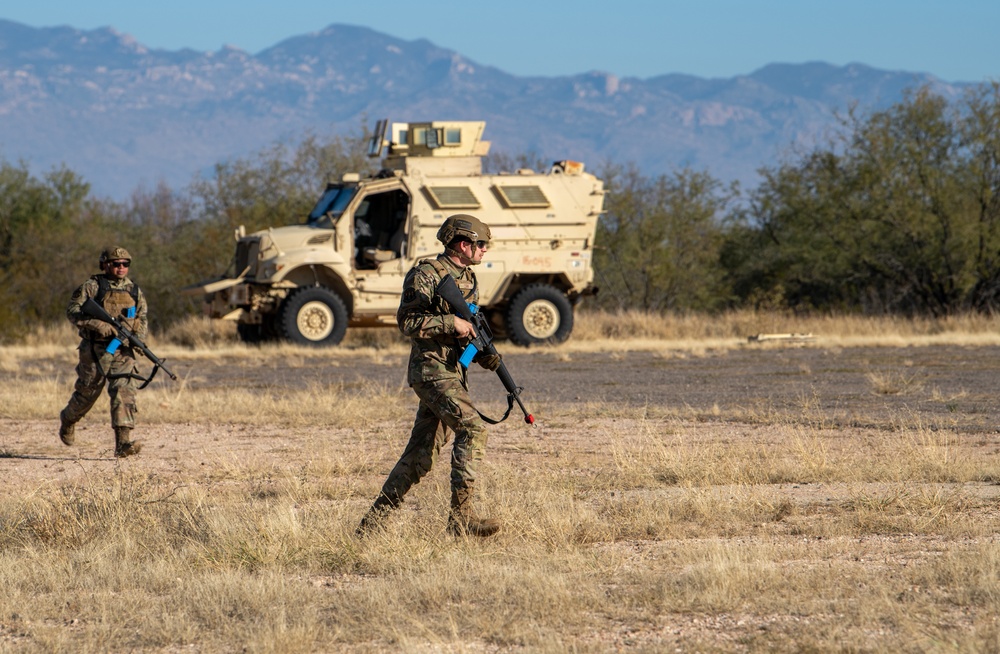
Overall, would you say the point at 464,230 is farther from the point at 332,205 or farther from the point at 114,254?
the point at 332,205

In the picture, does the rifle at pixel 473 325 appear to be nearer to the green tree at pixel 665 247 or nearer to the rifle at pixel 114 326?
the rifle at pixel 114 326

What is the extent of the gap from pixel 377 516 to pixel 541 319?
43.3ft

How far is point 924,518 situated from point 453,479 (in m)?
2.52

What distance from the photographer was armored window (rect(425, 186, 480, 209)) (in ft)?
61.7

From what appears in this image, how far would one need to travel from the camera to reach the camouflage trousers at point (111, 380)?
31.3ft

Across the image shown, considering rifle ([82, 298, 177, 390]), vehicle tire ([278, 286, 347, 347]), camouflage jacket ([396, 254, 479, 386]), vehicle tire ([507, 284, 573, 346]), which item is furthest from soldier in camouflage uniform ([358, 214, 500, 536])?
vehicle tire ([507, 284, 573, 346])

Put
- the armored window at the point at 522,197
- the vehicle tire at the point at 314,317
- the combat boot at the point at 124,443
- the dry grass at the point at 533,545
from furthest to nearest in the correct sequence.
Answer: the armored window at the point at 522,197 → the vehicle tire at the point at 314,317 → the combat boot at the point at 124,443 → the dry grass at the point at 533,545

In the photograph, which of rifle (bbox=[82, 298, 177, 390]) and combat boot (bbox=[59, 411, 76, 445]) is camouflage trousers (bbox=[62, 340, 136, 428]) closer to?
rifle (bbox=[82, 298, 177, 390])

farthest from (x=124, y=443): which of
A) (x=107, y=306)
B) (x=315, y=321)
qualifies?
(x=315, y=321)

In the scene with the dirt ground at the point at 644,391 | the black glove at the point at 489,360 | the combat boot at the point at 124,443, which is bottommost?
the dirt ground at the point at 644,391

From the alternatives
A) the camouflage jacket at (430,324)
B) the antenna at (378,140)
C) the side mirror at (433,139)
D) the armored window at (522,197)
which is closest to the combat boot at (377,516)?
the camouflage jacket at (430,324)

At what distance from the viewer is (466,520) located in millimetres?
6613

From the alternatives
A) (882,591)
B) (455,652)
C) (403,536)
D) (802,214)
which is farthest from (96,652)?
(802,214)

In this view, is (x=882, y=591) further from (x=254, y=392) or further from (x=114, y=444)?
(x=254, y=392)
